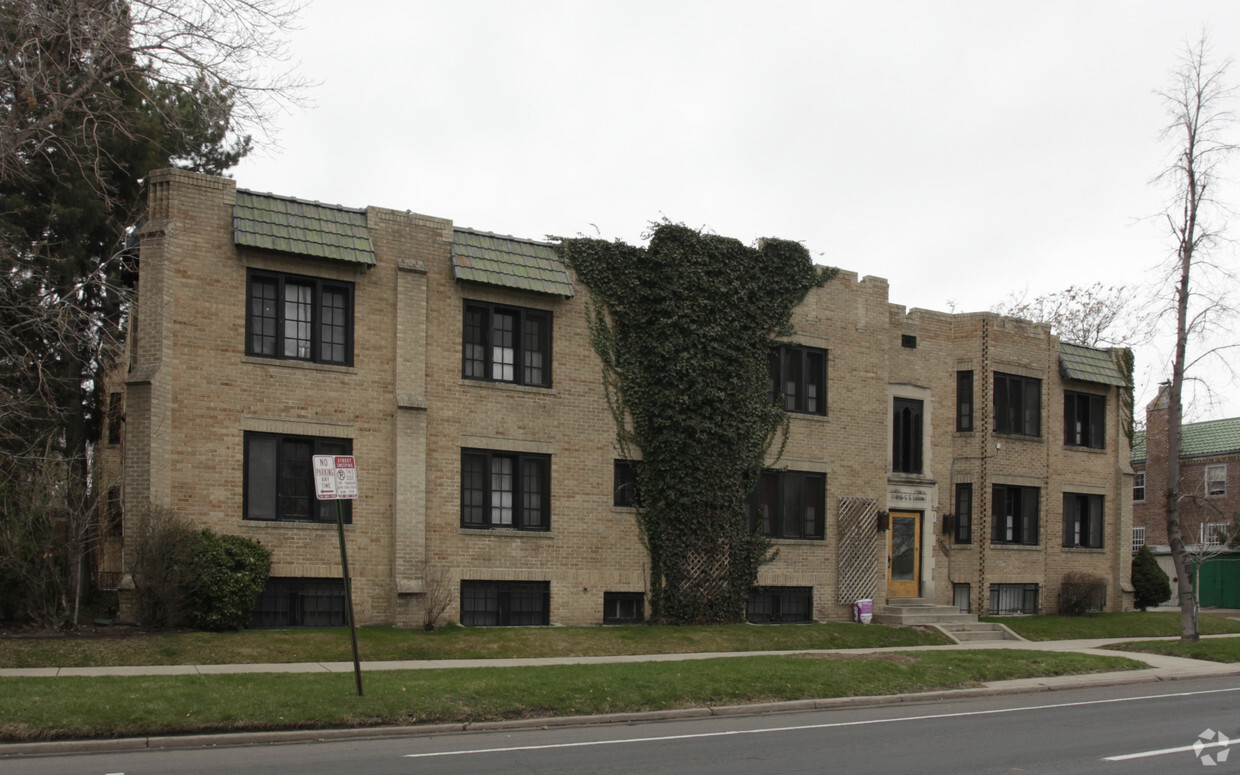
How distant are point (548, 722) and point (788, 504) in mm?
13393

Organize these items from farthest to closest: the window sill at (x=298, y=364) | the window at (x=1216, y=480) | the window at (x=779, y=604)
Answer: the window at (x=1216, y=480)
the window at (x=779, y=604)
the window sill at (x=298, y=364)

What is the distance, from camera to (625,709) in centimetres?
1443

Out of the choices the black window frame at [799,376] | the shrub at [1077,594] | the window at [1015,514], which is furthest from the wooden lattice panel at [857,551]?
the shrub at [1077,594]

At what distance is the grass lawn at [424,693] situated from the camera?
1215cm

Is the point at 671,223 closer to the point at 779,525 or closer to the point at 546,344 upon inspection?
the point at 546,344

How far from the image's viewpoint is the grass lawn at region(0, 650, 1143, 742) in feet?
39.9

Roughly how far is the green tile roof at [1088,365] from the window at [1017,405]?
1.06 meters

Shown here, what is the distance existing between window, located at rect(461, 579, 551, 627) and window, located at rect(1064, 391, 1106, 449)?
16640 millimetres

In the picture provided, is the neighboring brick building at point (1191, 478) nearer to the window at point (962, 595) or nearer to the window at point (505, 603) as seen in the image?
the window at point (962, 595)

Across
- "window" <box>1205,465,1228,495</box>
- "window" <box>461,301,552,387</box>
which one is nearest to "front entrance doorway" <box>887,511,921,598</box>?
"window" <box>461,301,552,387</box>

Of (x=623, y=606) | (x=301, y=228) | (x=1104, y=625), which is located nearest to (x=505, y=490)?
(x=623, y=606)

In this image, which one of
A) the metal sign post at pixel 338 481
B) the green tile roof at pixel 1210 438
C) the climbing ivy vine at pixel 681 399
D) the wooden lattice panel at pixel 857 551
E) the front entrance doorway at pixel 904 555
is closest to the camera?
the metal sign post at pixel 338 481

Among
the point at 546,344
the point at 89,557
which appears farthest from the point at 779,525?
the point at 89,557

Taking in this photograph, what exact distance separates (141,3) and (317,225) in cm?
473
